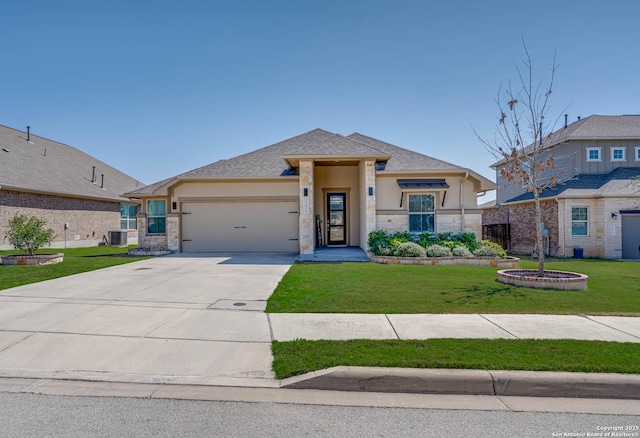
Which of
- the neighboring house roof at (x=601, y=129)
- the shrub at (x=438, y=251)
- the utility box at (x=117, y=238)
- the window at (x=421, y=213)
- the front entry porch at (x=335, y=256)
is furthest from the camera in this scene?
the utility box at (x=117, y=238)

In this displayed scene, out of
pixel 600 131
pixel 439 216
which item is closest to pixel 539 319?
pixel 439 216

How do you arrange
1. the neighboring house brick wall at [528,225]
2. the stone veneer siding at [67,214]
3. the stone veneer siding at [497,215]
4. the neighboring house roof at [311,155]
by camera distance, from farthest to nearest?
the stone veneer siding at [497,215], the neighboring house brick wall at [528,225], the stone veneer siding at [67,214], the neighboring house roof at [311,155]

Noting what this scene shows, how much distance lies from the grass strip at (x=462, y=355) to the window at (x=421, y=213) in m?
10.3

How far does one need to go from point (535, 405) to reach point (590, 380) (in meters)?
0.73

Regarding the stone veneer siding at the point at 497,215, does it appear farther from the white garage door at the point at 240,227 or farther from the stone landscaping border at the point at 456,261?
the white garage door at the point at 240,227

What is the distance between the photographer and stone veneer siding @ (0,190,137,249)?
18125mm

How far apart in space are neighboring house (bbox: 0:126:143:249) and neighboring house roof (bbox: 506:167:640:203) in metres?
25.4

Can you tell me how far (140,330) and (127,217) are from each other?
24.0 meters

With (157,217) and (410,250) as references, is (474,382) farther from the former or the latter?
(157,217)

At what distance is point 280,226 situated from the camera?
16328 mm

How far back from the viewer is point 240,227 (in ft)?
54.1

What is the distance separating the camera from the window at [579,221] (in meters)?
17.6

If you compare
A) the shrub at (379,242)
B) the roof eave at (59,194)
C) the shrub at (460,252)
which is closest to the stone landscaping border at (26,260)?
the roof eave at (59,194)

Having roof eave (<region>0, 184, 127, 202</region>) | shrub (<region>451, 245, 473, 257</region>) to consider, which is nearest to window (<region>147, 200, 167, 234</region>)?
roof eave (<region>0, 184, 127, 202</region>)
